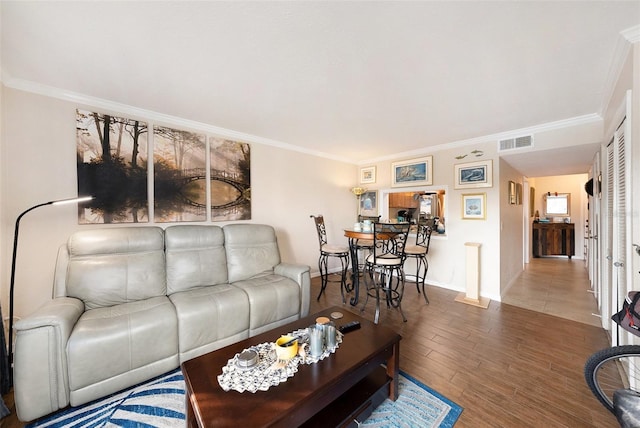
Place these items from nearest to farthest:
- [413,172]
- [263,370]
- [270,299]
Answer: [263,370] → [270,299] → [413,172]

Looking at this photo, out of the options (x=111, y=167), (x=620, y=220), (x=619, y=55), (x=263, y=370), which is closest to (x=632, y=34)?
(x=619, y=55)

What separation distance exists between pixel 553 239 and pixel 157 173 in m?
9.24

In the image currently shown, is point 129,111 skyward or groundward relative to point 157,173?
skyward

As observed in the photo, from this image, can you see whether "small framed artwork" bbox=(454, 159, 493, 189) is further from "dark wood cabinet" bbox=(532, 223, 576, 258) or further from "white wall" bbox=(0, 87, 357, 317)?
"dark wood cabinet" bbox=(532, 223, 576, 258)

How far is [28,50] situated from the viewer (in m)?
1.75

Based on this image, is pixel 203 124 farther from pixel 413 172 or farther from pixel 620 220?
pixel 620 220

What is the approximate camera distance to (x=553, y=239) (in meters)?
6.63

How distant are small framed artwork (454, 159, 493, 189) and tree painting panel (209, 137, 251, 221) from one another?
335cm

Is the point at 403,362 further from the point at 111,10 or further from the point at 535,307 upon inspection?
the point at 111,10

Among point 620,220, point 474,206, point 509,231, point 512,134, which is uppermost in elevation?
point 512,134

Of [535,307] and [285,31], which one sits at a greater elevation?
[285,31]

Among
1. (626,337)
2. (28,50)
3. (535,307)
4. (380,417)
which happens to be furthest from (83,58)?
(535,307)

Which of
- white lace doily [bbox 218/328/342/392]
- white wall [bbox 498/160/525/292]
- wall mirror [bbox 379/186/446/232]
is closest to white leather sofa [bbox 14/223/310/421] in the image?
white lace doily [bbox 218/328/342/392]

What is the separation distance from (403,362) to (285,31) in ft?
8.86
